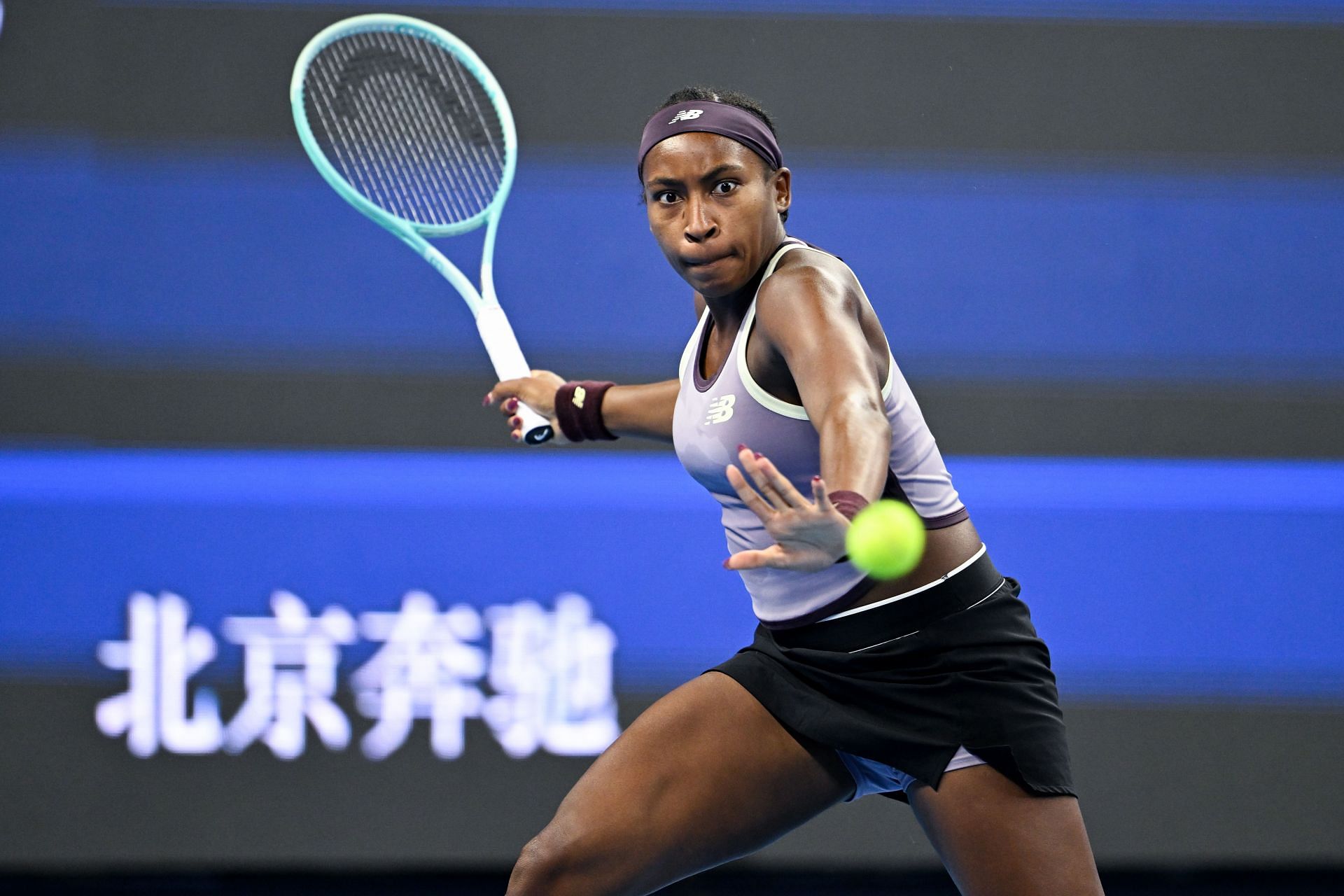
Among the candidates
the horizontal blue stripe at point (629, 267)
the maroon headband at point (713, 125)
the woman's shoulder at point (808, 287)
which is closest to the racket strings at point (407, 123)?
the horizontal blue stripe at point (629, 267)

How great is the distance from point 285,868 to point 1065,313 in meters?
2.22

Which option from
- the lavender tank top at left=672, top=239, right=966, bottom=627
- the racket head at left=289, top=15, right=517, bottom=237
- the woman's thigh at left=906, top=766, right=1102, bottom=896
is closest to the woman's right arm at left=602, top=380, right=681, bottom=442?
the lavender tank top at left=672, top=239, right=966, bottom=627

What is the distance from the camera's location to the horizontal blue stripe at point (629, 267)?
3.10m

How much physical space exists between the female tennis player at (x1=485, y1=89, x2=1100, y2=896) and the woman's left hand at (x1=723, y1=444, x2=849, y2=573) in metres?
0.37

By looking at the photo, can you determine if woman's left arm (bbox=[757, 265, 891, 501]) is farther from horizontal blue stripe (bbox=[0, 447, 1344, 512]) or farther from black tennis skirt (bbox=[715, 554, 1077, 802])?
horizontal blue stripe (bbox=[0, 447, 1344, 512])

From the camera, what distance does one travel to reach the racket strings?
2.80m

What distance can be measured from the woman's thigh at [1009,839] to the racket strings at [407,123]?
1.68m

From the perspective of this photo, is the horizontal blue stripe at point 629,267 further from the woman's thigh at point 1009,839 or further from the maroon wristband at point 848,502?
the maroon wristband at point 848,502

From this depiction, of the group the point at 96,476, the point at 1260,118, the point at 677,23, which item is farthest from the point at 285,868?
the point at 1260,118

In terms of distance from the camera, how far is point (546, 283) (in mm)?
3131

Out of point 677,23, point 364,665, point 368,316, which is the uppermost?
point 677,23

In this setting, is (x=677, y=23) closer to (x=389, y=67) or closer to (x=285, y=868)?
(x=389, y=67)

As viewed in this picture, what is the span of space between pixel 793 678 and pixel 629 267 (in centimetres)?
151

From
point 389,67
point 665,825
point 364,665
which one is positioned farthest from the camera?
point 364,665
